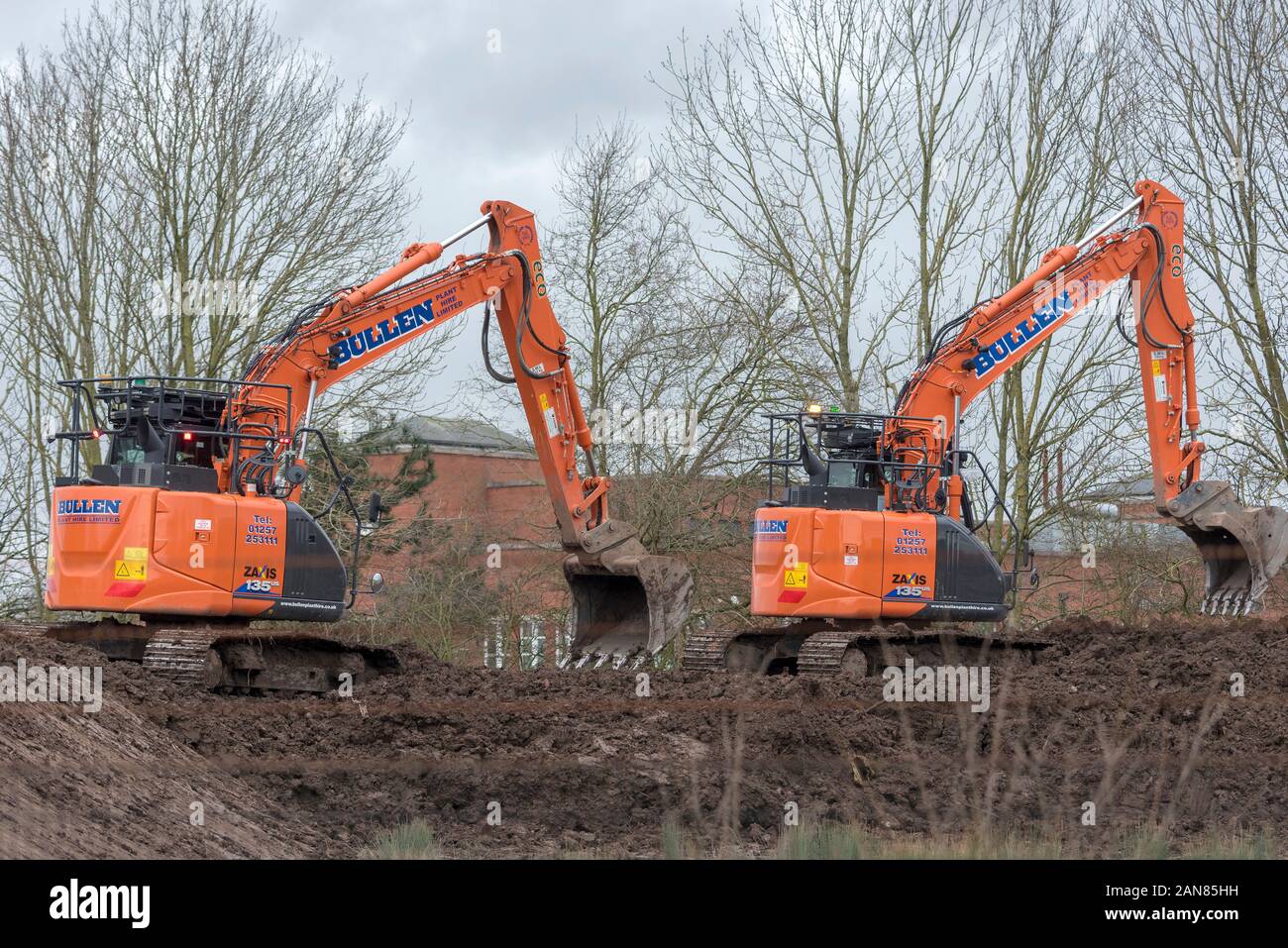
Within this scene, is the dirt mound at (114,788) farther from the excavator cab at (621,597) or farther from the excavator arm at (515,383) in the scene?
the excavator cab at (621,597)

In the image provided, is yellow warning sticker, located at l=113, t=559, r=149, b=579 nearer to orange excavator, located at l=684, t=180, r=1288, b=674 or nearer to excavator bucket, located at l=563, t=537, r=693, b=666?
excavator bucket, located at l=563, t=537, r=693, b=666

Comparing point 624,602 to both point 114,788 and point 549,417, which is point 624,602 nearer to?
point 549,417

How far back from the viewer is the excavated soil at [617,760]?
413 inches

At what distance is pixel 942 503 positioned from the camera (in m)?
17.1

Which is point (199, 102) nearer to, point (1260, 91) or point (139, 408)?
point (139, 408)

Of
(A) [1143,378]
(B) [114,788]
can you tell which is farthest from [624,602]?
(B) [114,788]

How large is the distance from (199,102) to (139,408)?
36.2ft

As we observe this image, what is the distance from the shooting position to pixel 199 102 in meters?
24.2

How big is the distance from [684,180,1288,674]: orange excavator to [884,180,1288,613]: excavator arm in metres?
0.02

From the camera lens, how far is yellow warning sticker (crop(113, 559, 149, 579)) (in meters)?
13.7

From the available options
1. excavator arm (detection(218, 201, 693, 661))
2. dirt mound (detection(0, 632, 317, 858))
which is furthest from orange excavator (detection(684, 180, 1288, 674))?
dirt mound (detection(0, 632, 317, 858))

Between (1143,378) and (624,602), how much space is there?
626cm

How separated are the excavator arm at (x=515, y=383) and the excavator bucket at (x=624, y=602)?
0.05 feet
